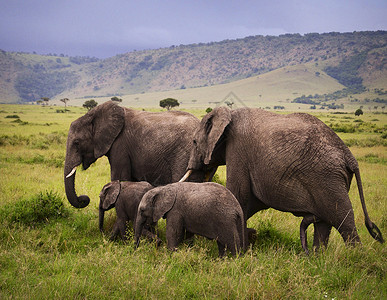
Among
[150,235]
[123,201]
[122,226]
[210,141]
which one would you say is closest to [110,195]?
[123,201]

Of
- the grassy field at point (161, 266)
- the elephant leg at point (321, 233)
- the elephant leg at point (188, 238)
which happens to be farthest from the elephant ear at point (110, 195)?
the elephant leg at point (321, 233)

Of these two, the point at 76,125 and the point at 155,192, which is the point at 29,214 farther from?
the point at 155,192

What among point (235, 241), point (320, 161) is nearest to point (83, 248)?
point (235, 241)

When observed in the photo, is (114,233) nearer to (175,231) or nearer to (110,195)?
(110,195)

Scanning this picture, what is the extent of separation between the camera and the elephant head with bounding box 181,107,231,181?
581cm

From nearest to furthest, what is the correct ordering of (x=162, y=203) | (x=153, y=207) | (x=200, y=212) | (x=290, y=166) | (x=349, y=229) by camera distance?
(x=349, y=229) < (x=290, y=166) < (x=200, y=212) < (x=162, y=203) < (x=153, y=207)

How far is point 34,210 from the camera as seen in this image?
7.20 metres

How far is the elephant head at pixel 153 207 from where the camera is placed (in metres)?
5.60

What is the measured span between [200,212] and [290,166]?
1408mm

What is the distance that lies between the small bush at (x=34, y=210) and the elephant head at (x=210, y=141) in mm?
2944

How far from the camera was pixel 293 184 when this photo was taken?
5047 mm

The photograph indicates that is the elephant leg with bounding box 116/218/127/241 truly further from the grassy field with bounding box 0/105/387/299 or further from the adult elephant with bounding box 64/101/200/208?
the adult elephant with bounding box 64/101/200/208

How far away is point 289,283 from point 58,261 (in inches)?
121

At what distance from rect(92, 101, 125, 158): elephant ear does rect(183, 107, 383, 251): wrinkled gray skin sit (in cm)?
230
